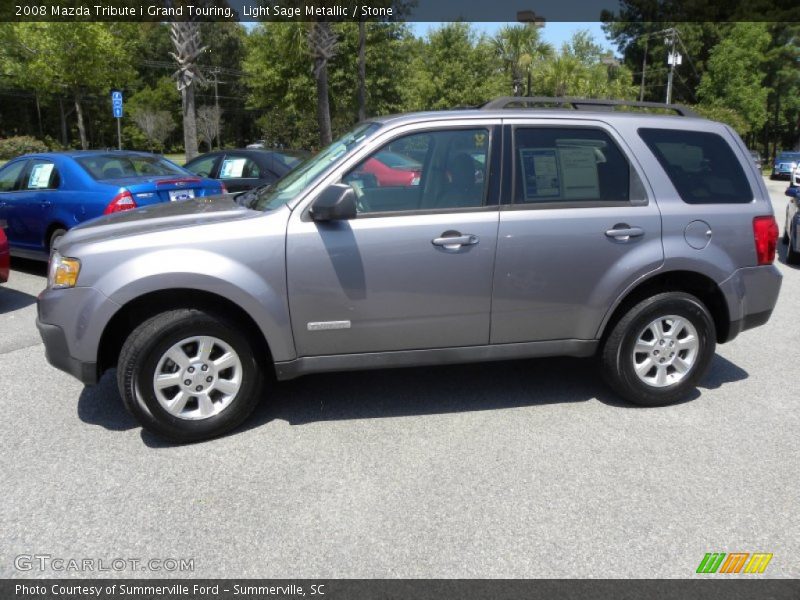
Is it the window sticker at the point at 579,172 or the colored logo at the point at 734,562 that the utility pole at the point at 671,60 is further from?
the colored logo at the point at 734,562

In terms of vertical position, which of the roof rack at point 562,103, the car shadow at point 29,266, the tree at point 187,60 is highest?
the tree at point 187,60

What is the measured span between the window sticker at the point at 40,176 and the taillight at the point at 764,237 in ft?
25.9

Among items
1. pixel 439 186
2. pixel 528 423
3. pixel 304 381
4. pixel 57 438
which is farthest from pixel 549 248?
pixel 57 438

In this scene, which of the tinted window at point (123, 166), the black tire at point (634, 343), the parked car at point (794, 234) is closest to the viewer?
the black tire at point (634, 343)

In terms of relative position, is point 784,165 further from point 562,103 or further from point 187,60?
point 562,103

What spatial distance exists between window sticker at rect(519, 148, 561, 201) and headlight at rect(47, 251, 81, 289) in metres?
2.72

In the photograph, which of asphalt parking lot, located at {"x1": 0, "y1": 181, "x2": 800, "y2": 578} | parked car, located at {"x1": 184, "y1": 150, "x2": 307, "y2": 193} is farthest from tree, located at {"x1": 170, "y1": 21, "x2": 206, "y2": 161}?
asphalt parking lot, located at {"x1": 0, "y1": 181, "x2": 800, "y2": 578}

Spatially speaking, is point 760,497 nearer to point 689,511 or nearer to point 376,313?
point 689,511

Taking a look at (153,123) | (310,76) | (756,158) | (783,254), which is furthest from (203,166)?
(153,123)

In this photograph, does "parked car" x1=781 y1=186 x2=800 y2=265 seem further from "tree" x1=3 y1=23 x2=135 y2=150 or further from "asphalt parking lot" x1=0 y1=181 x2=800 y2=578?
"tree" x1=3 y1=23 x2=135 y2=150

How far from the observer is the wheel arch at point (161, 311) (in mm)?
4109

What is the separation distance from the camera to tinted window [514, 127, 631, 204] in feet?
14.5

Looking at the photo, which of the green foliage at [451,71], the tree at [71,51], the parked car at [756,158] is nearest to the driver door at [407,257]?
the parked car at [756,158]
